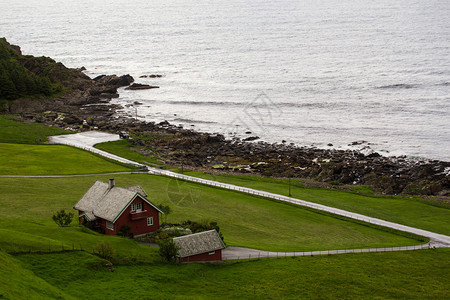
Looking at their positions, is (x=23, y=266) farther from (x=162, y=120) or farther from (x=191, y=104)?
(x=191, y=104)

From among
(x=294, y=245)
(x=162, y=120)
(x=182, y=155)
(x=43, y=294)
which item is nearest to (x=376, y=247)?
(x=294, y=245)

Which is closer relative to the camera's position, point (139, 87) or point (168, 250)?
point (168, 250)

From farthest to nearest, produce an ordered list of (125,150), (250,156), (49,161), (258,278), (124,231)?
(125,150) → (250,156) → (49,161) → (124,231) → (258,278)

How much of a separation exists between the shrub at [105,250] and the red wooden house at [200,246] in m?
6.87

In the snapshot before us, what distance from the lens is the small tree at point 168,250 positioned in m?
48.6

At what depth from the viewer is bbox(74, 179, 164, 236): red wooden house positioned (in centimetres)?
5516

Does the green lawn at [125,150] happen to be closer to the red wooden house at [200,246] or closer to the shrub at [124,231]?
the shrub at [124,231]

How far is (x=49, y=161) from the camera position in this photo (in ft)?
314

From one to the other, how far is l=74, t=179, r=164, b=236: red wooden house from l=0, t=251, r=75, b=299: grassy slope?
1439 cm

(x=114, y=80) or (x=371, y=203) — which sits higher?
(x=114, y=80)

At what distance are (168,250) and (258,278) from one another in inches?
363

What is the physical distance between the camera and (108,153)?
10662 cm

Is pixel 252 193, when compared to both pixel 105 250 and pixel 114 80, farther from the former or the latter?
pixel 114 80

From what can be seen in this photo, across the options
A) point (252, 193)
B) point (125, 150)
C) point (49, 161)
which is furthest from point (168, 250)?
point (125, 150)
